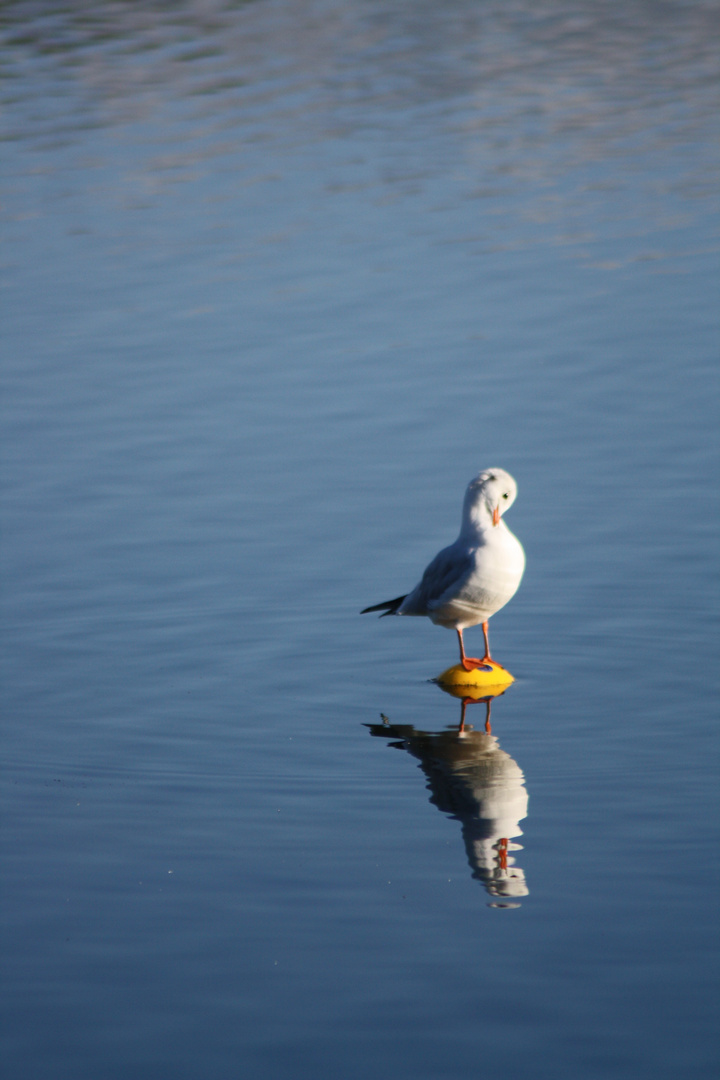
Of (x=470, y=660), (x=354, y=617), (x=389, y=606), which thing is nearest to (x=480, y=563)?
(x=470, y=660)

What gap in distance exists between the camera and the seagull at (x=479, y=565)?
7.44 m

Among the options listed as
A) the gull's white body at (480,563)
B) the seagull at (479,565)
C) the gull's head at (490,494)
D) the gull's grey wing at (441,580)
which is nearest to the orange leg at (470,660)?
the seagull at (479,565)

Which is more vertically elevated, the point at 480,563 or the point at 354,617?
the point at 480,563

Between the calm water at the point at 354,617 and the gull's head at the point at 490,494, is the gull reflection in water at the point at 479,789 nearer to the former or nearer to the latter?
the calm water at the point at 354,617

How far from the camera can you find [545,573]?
8.95m

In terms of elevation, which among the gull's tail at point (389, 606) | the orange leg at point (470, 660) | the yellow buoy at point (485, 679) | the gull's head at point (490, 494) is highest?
the gull's head at point (490, 494)

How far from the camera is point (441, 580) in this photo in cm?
763

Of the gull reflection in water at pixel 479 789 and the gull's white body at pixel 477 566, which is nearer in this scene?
the gull reflection in water at pixel 479 789

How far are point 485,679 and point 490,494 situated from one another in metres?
0.95

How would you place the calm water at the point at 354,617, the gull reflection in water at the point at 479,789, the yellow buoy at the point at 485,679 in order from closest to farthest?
the calm water at the point at 354,617
the gull reflection in water at the point at 479,789
the yellow buoy at the point at 485,679

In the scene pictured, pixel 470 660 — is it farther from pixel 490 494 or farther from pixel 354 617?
pixel 354 617

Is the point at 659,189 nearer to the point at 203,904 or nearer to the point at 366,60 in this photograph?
the point at 366,60

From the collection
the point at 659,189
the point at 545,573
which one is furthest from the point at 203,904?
the point at 659,189

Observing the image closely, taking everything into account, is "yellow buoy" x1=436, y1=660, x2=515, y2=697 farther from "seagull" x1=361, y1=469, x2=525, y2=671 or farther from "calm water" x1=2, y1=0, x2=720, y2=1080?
"calm water" x1=2, y1=0, x2=720, y2=1080
